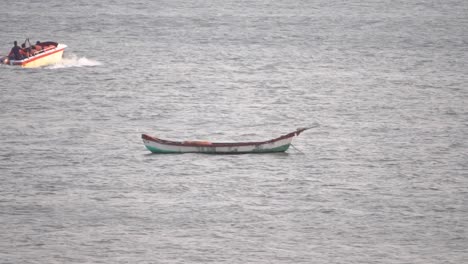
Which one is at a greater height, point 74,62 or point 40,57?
point 40,57

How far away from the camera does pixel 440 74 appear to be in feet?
381

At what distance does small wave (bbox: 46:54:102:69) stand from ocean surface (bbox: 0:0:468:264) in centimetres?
Result: 28

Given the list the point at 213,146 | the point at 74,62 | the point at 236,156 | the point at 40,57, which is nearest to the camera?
the point at 213,146

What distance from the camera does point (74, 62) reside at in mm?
119125

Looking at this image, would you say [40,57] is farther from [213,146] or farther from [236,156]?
[213,146]

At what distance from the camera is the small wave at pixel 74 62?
116 meters

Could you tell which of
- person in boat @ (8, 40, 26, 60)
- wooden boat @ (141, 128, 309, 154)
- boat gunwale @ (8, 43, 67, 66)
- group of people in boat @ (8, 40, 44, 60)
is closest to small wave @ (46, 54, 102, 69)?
boat gunwale @ (8, 43, 67, 66)

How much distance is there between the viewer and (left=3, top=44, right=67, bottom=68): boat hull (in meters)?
106

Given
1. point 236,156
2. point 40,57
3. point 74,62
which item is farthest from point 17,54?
point 236,156

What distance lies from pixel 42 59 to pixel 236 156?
115 ft

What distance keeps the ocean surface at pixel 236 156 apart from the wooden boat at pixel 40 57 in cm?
131

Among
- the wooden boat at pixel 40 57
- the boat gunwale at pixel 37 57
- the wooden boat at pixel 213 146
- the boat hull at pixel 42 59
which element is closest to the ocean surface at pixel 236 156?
the wooden boat at pixel 213 146

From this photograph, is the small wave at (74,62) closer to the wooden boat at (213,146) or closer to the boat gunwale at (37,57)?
the boat gunwale at (37,57)

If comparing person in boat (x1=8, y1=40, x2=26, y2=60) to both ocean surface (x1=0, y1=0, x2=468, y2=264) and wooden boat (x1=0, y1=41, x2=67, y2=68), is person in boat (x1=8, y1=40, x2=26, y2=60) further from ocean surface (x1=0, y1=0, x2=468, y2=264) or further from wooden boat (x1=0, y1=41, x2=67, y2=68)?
ocean surface (x1=0, y1=0, x2=468, y2=264)
